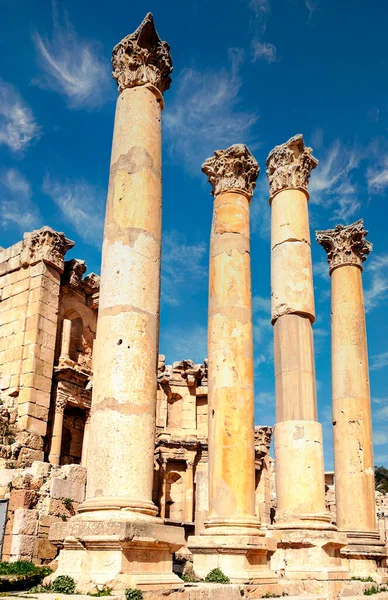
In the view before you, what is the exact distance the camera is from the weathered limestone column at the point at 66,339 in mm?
26109

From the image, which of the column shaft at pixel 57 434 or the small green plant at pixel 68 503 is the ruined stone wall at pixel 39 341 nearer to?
the column shaft at pixel 57 434

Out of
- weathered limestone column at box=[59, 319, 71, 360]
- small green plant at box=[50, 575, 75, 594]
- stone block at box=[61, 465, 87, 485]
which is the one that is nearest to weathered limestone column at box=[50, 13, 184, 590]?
small green plant at box=[50, 575, 75, 594]

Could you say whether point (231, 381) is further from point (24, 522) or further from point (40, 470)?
point (40, 470)

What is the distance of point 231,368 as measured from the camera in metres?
14.8

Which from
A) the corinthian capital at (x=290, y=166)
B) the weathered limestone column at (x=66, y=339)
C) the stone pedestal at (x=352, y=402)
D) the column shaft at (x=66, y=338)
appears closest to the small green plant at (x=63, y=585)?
the stone pedestal at (x=352, y=402)

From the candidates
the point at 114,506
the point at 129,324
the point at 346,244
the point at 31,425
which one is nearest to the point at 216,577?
the point at 114,506

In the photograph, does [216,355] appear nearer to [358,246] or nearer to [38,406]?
[358,246]

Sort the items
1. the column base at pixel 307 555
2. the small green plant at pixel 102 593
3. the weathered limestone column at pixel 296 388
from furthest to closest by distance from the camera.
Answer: the weathered limestone column at pixel 296 388 < the column base at pixel 307 555 < the small green plant at pixel 102 593

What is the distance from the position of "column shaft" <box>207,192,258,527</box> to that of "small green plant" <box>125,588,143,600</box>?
524cm

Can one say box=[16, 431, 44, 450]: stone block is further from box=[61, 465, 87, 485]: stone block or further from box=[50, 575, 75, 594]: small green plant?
box=[50, 575, 75, 594]: small green plant

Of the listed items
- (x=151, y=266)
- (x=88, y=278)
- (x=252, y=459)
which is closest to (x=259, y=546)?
(x=252, y=459)

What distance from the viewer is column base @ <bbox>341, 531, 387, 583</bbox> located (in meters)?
18.2

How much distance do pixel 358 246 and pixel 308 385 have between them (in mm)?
8129

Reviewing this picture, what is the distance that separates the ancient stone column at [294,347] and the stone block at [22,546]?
6.42 meters
